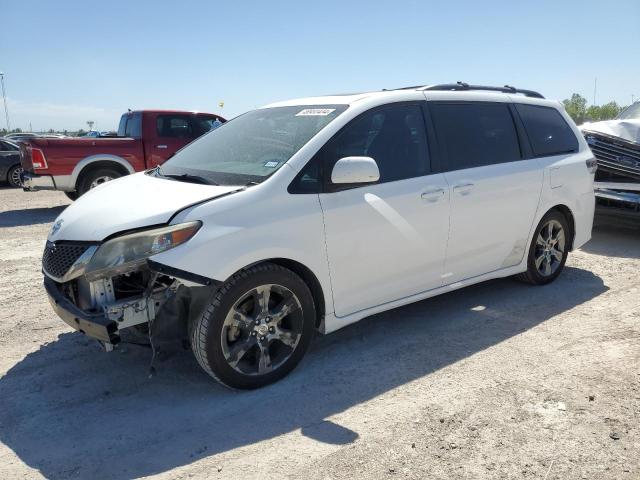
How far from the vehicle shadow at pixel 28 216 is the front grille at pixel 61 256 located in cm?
660

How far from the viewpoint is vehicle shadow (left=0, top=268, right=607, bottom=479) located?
9.83 ft

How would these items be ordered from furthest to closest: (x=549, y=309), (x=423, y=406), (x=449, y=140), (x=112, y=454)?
(x=549, y=309)
(x=449, y=140)
(x=423, y=406)
(x=112, y=454)

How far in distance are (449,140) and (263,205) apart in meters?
1.84

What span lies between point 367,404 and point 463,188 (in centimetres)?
194

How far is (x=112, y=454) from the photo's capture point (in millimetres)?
2947

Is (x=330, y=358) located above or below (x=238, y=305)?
below

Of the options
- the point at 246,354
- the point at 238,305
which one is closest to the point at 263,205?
the point at 238,305

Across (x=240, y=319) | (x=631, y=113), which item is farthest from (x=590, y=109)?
(x=240, y=319)

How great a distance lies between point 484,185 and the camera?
4594 millimetres

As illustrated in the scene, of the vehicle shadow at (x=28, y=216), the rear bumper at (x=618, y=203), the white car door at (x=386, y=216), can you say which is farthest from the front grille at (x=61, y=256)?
the rear bumper at (x=618, y=203)

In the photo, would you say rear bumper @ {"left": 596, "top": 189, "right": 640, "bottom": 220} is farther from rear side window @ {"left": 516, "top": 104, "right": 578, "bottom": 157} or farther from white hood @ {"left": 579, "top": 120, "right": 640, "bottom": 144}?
rear side window @ {"left": 516, "top": 104, "right": 578, "bottom": 157}

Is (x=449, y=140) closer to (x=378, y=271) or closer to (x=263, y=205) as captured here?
(x=378, y=271)

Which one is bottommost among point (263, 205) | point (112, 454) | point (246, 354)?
point (112, 454)

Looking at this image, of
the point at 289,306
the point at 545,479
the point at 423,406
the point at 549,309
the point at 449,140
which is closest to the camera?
the point at 545,479
